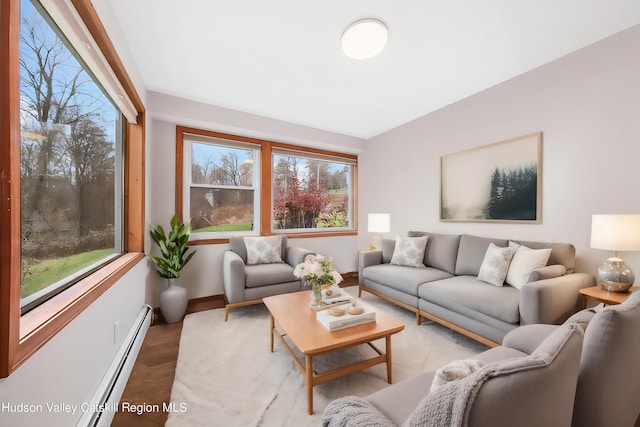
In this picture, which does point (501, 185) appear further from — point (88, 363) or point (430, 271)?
point (88, 363)

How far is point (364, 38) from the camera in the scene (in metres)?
1.92

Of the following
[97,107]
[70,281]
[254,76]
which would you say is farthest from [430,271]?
[97,107]

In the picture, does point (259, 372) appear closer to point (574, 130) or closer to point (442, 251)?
point (442, 251)

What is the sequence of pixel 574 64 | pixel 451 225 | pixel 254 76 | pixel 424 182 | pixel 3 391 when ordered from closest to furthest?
pixel 3 391 → pixel 574 64 → pixel 254 76 → pixel 451 225 → pixel 424 182

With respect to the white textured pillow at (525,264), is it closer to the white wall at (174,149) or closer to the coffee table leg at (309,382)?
the coffee table leg at (309,382)

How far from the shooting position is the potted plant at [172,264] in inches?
106

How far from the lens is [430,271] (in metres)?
2.90

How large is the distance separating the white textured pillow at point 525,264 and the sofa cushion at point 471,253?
1.10ft

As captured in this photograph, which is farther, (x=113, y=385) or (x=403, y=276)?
(x=403, y=276)

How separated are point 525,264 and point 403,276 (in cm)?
108

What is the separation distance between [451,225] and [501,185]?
74 centimetres

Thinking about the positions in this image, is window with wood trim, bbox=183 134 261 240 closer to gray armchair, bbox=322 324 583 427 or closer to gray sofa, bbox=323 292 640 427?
gray sofa, bbox=323 292 640 427

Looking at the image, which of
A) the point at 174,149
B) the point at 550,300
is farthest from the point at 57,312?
the point at 550,300

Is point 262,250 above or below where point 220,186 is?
below
